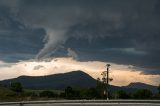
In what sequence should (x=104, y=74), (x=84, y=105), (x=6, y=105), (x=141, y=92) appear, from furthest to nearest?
(x=141, y=92)
(x=104, y=74)
(x=6, y=105)
(x=84, y=105)

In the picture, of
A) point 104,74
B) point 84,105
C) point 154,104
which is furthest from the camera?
point 104,74

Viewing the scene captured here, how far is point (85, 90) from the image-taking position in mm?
150875

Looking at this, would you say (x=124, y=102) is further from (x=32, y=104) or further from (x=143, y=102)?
(x=32, y=104)

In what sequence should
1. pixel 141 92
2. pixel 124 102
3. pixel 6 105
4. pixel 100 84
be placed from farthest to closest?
pixel 141 92 < pixel 100 84 < pixel 6 105 < pixel 124 102

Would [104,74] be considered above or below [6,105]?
above

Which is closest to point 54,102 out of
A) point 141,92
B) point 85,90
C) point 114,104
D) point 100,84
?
point 114,104

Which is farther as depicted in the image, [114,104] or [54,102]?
[54,102]

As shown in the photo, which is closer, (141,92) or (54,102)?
(54,102)

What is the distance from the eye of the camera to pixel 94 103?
1752 inches

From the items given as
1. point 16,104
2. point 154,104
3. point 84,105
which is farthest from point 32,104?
point 154,104

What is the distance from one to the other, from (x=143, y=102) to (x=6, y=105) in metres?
16.8

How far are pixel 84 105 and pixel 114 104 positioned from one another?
487cm

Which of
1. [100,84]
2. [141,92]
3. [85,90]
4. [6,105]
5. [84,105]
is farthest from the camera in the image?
[141,92]

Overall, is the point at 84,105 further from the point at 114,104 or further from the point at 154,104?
the point at 154,104
